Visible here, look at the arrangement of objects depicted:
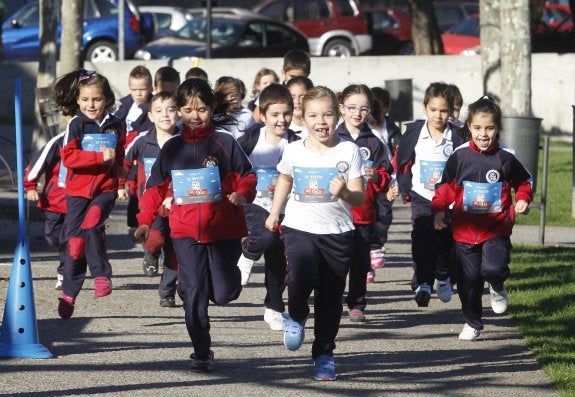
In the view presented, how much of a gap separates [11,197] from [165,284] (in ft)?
21.2

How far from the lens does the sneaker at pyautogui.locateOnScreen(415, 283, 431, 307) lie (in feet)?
33.2

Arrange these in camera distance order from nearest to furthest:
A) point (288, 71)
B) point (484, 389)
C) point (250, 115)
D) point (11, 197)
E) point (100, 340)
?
point (484, 389) → point (100, 340) → point (250, 115) → point (288, 71) → point (11, 197)

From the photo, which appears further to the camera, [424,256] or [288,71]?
[288,71]

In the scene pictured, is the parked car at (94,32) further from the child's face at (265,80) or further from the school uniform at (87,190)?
the school uniform at (87,190)

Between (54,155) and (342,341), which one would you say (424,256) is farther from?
(54,155)

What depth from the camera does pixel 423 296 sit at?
33.2 ft

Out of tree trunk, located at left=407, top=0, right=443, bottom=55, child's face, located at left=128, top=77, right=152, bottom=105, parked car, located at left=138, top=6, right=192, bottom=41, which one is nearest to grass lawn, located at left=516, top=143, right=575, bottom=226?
child's face, located at left=128, top=77, right=152, bottom=105

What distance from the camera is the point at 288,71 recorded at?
12.1 meters

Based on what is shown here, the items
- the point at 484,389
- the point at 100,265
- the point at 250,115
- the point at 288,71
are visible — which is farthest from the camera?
the point at 288,71

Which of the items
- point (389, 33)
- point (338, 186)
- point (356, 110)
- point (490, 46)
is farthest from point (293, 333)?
point (389, 33)

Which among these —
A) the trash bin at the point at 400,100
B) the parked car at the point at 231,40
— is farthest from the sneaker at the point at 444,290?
the parked car at the point at 231,40

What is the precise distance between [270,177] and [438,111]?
1.51 meters

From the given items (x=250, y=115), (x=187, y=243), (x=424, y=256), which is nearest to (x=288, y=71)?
(x=250, y=115)

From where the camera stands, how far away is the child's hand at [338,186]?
293 inches
